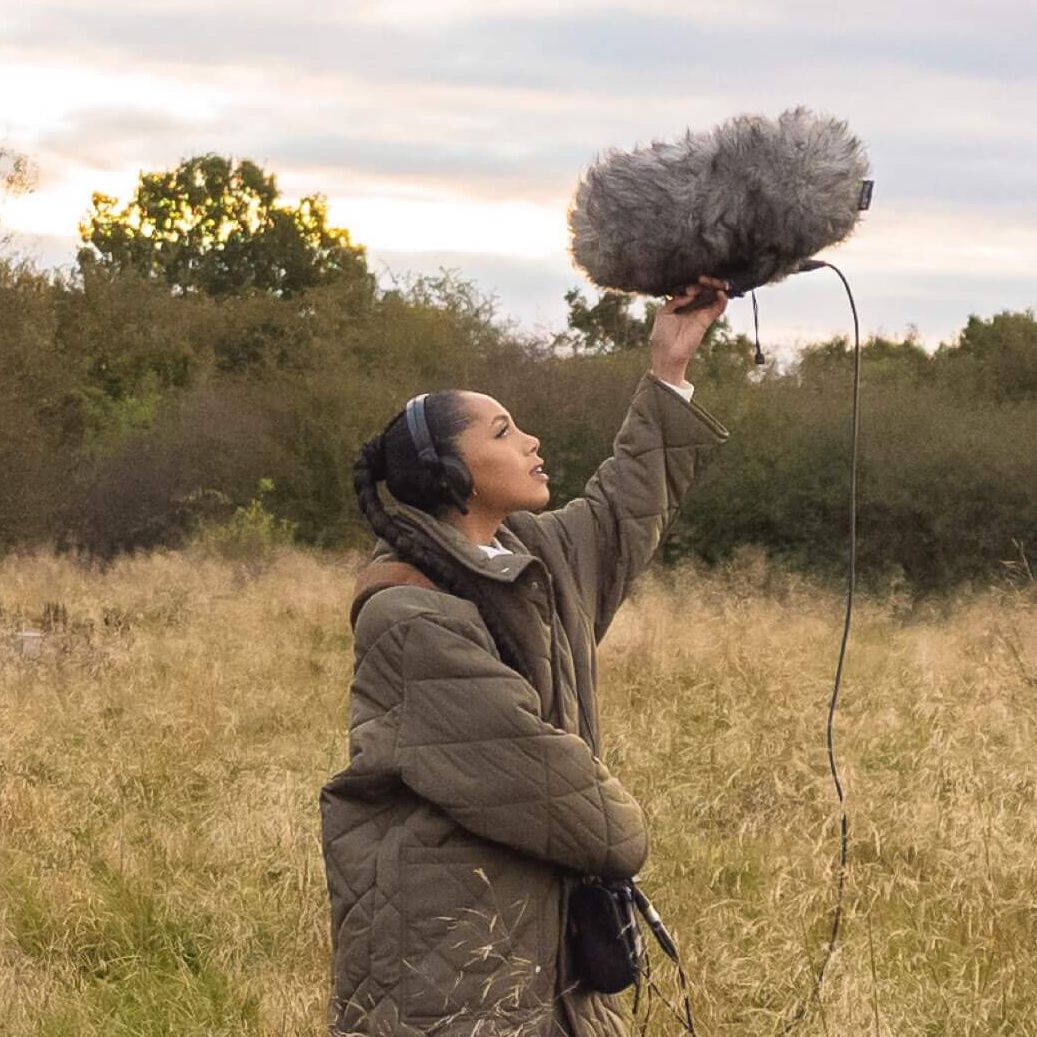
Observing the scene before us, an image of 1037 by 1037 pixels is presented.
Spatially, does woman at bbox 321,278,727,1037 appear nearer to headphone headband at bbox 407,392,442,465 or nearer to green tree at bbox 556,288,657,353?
headphone headband at bbox 407,392,442,465

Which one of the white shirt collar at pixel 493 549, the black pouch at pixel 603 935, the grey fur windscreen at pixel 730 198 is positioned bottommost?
the black pouch at pixel 603 935

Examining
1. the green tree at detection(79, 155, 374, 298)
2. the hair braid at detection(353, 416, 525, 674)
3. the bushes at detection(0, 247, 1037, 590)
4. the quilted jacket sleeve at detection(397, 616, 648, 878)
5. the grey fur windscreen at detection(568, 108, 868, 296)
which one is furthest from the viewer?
the green tree at detection(79, 155, 374, 298)

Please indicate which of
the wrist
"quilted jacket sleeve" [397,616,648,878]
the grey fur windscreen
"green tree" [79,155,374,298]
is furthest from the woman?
"green tree" [79,155,374,298]

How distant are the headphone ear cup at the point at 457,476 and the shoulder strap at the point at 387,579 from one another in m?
0.15

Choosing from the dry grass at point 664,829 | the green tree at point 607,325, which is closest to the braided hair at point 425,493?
the dry grass at point 664,829

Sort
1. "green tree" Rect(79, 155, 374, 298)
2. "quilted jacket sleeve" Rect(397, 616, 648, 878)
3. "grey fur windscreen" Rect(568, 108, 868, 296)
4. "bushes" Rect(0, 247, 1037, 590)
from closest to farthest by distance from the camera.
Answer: "quilted jacket sleeve" Rect(397, 616, 648, 878), "grey fur windscreen" Rect(568, 108, 868, 296), "bushes" Rect(0, 247, 1037, 590), "green tree" Rect(79, 155, 374, 298)

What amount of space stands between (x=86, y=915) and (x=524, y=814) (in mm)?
3036

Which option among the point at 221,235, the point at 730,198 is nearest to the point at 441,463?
the point at 730,198

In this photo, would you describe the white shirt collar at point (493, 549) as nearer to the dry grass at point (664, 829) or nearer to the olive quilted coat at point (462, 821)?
the olive quilted coat at point (462, 821)

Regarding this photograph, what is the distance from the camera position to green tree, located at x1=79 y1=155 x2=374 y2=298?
4862 cm

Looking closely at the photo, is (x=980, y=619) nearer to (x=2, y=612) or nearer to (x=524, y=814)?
(x=2, y=612)

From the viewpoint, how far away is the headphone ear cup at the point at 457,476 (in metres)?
2.80

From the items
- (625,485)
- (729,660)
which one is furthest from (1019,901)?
(729,660)

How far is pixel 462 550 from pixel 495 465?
0.19m
